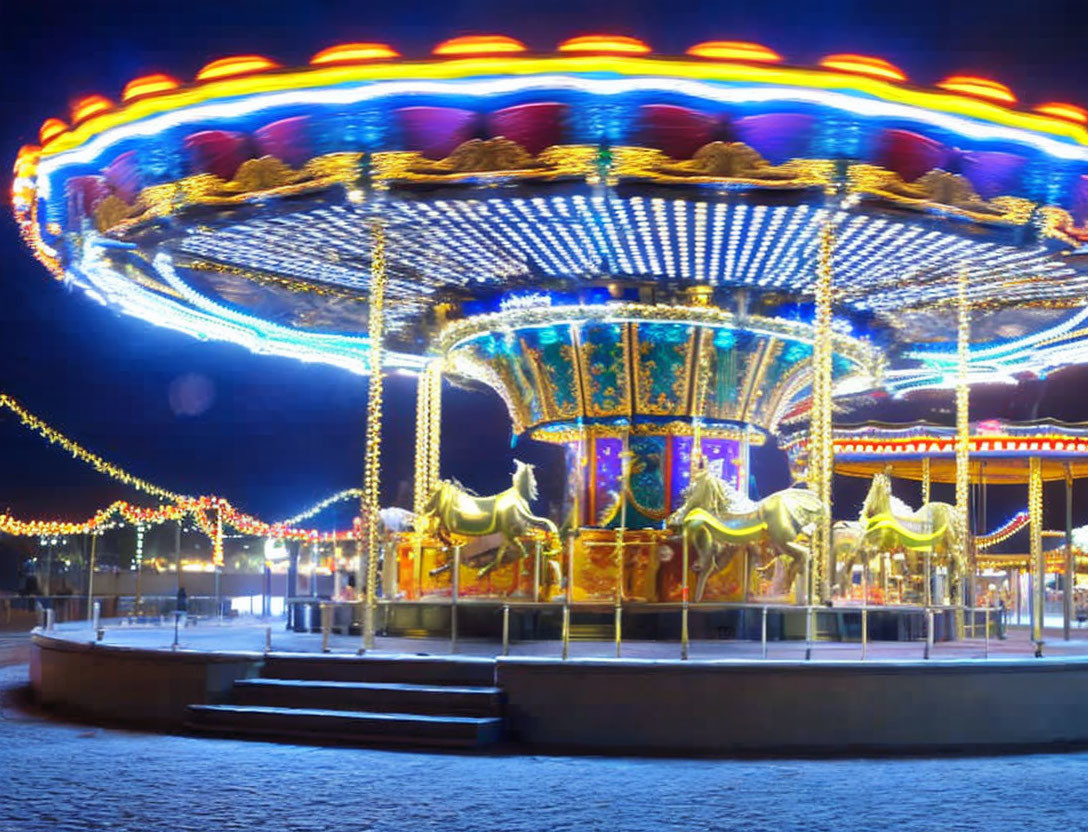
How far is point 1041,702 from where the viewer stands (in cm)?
1338

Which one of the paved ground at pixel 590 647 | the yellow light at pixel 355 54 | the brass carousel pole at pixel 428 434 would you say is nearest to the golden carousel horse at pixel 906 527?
the paved ground at pixel 590 647

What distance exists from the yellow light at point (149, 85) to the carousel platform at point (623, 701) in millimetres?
5793

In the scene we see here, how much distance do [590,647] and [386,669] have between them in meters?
3.46

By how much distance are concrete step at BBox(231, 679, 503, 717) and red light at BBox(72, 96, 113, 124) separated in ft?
20.8

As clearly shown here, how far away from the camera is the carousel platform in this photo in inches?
499

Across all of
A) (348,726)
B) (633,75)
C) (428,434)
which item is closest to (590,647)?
(348,726)

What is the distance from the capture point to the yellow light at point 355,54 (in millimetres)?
13195

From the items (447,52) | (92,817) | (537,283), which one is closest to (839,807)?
(92,817)

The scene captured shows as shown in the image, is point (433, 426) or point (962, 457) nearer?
point (962, 457)

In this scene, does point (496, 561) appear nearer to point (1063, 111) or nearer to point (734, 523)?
point (734, 523)

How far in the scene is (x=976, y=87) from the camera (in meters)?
13.5

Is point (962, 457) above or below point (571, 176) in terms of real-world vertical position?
below

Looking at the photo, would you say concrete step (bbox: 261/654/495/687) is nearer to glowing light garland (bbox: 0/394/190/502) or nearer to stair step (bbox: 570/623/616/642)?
stair step (bbox: 570/623/616/642)

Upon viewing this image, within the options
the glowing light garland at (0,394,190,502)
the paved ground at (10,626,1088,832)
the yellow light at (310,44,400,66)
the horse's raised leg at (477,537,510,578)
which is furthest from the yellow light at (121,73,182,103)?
the glowing light garland at (0,394,190,502)
